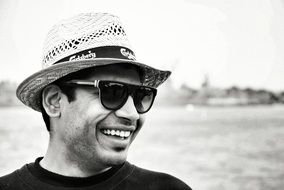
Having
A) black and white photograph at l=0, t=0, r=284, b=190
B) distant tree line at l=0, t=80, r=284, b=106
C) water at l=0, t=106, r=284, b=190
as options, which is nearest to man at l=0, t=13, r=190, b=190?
black and white photograph at l=0, t=0, r=284, b=190

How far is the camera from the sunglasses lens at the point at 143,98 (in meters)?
1.70

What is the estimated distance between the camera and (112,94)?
1.59 meters

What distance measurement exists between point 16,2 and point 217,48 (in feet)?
6.89

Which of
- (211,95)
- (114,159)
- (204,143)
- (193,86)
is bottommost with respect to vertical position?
(204,143)

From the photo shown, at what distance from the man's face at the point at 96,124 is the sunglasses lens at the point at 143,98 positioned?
0.07m

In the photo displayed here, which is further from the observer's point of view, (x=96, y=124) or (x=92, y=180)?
(x=92, y=180)

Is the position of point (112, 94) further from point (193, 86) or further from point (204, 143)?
point (204, 143)

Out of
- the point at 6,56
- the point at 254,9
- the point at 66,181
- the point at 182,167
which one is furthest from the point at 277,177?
the point at 6,56

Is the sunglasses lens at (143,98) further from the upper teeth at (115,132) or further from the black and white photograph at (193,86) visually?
the black and white photograph at (193,86)

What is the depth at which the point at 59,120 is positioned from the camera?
1.74 meters

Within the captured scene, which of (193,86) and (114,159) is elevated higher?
(114,159)

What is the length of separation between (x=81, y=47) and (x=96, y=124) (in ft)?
1.16

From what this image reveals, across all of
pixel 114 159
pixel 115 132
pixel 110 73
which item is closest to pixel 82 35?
pixel 110 73

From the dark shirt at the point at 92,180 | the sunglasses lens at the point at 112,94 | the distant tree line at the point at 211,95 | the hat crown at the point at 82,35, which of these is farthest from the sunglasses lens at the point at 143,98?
the distant tree line at the point at 211,95
